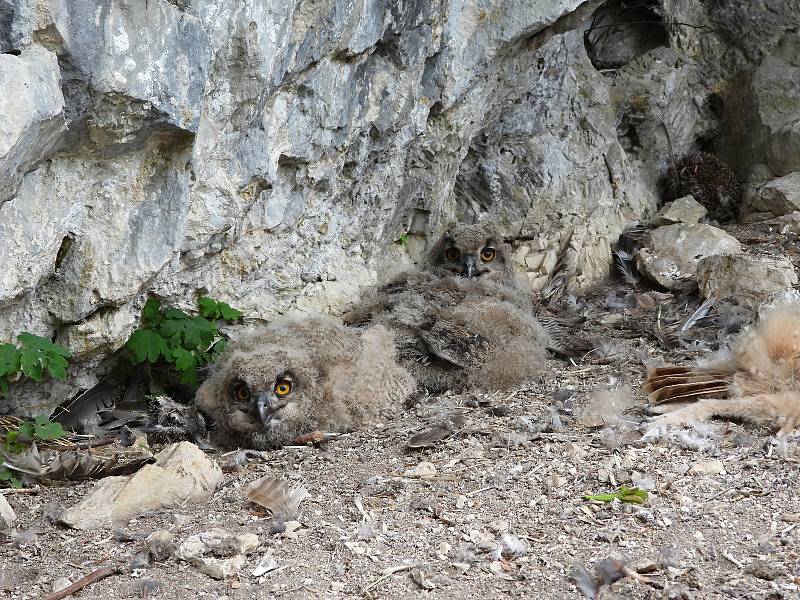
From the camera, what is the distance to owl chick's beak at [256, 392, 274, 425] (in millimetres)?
4770

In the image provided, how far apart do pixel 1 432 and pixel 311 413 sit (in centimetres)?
158

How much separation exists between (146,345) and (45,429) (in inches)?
30.8

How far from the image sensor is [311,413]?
A: 498 cm

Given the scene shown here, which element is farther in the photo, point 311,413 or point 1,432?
point 311,413

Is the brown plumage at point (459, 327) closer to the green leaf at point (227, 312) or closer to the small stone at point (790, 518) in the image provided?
the green leaf at point (227, 312)

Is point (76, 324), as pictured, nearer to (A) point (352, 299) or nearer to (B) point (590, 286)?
(A) point (352, 299)

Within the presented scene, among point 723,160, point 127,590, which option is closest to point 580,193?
point 723,160

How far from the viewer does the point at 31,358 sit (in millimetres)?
4312

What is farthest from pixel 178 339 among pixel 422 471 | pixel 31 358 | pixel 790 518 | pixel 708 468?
pixel 790 518

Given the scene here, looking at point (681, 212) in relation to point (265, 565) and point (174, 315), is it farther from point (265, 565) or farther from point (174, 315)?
point (265, 565)

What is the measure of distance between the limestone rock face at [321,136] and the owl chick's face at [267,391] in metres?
0.68

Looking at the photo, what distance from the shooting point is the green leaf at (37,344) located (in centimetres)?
439

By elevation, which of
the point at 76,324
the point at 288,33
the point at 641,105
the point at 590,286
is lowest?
the point at 590,286

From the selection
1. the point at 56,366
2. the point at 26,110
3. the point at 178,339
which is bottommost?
the point at 178,339
